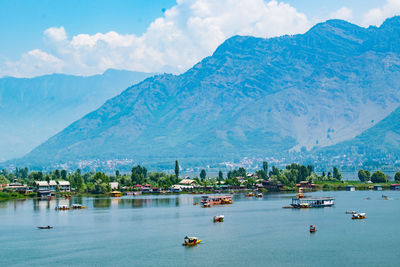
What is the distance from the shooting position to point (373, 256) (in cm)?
8012

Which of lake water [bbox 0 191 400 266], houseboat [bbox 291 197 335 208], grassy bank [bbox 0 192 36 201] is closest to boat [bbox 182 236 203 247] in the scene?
lake water [bbox 0 191 400 266]

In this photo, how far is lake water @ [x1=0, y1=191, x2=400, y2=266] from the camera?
81.0m

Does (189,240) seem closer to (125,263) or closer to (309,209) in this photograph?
(125,263)

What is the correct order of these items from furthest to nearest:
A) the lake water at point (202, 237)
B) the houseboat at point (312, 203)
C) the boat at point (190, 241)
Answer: the houseboat at point (312, 203), the boat at point (190, 241), the lake water at point (202, 237)

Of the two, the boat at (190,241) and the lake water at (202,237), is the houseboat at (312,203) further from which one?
the boat at (190,241)

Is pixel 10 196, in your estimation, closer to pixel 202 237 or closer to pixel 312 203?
pixel 312 203

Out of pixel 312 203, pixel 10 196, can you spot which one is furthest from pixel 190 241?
pixel 10 196

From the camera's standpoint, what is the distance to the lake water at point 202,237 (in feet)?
266

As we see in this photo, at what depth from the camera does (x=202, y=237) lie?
98.2m

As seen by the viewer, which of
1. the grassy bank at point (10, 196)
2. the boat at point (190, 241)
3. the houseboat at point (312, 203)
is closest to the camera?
the boat at point (190, 241)

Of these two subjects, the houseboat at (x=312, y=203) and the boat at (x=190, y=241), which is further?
the houseboat at (x=312, y=203)

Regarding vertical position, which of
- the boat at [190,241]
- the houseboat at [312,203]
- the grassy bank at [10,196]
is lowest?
the boat at [190,241]

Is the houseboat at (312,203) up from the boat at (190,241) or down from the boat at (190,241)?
up

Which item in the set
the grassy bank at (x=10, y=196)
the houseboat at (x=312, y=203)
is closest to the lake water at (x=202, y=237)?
the houseboat at (x=312, y=203)
